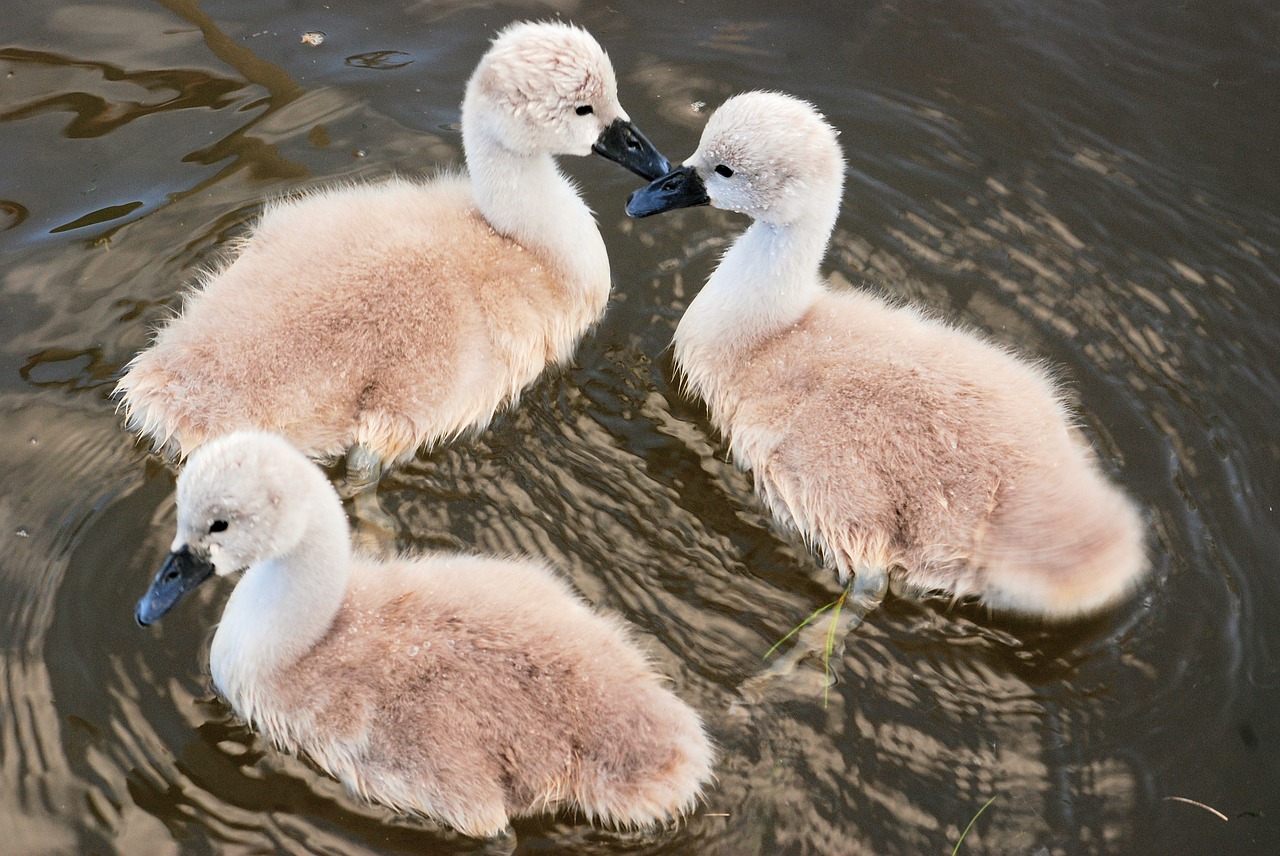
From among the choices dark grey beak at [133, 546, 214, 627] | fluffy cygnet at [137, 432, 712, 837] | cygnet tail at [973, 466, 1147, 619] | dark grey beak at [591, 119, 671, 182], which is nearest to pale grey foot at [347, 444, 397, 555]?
fluffy cygnet at [137, 432, 712, 837]

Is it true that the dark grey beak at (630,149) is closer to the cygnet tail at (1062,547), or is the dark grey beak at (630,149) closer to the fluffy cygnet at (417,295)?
the fluffy cygnet at (417,295)

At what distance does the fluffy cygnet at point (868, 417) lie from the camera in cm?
326

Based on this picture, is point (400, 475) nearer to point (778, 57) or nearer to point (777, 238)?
point (777, 238)

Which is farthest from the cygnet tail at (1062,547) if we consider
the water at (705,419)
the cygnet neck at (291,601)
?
the cygnet neck at (291,601)

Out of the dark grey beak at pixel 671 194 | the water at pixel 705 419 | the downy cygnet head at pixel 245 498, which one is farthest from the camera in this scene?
the dark grey beak at pixel 671 194

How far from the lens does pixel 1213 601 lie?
3498mm

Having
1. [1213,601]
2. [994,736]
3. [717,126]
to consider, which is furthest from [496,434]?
[1213,601]

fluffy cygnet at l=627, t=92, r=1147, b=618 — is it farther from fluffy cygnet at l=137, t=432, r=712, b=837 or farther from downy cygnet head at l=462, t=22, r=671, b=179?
fluffy cygnet at l=137, t=432, r=712, b=837

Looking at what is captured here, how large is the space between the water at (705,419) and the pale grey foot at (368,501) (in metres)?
0.06

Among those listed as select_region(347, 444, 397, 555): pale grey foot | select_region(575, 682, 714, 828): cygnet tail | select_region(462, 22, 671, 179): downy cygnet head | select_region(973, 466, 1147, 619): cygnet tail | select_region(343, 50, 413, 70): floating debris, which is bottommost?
select_region(347, 444, 397, 555): pale grey foot

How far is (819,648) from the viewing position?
340cm

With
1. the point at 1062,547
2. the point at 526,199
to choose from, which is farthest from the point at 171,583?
the point at 1062,547

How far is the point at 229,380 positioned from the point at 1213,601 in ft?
9.63

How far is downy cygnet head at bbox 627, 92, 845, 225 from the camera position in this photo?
Answer: 3.65 metres
